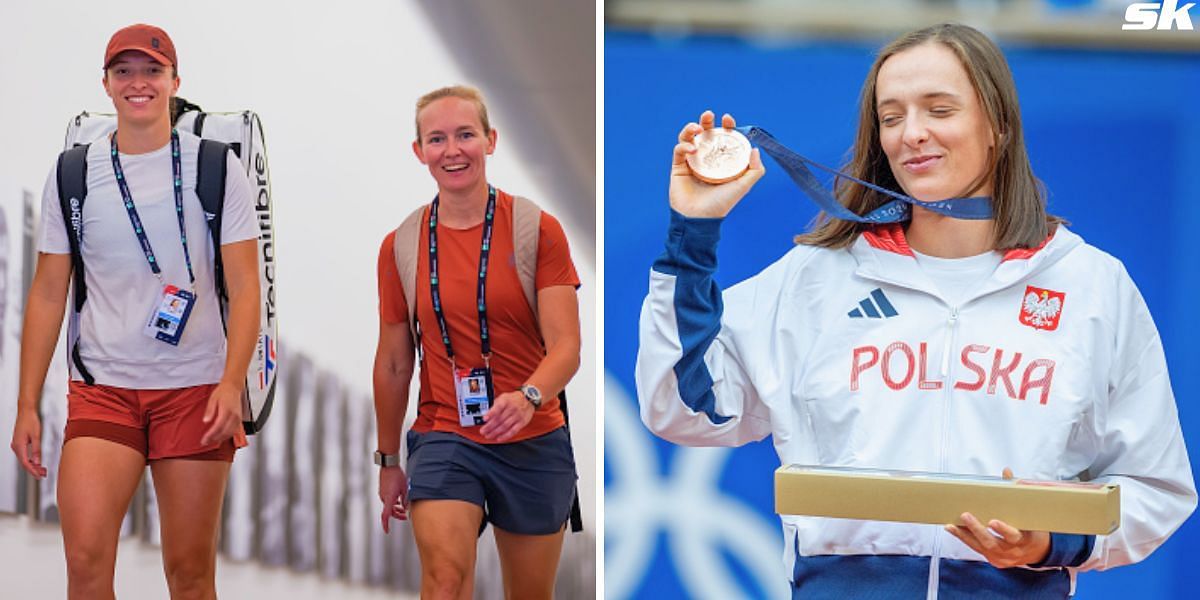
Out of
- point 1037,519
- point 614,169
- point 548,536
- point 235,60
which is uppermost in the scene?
point 235,60

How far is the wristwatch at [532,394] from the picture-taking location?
4.65m

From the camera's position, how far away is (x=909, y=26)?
16.0 ft

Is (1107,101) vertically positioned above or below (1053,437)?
above

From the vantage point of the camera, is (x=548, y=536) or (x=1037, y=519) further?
(x=548, y=536)

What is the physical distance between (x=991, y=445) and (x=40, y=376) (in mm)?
3079

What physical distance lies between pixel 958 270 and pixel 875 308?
0.20m

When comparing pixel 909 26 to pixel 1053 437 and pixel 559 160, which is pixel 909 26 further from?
pixel 1053 437

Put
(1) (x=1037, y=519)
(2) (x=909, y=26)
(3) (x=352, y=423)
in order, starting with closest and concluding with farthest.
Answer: (1) (x=1037, y=519), (2) (x=909, y=26), (3) (x=352, y=423)

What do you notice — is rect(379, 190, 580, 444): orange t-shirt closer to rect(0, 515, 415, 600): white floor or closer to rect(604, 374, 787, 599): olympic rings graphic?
rect(604, 374, 787, 599): olympic rings graphic

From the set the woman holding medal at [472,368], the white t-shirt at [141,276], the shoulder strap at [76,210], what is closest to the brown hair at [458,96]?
the woman holding medal at [472,368]

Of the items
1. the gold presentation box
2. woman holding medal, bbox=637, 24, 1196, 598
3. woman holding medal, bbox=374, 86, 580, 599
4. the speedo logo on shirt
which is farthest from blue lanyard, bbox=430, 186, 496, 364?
the gold presentation box

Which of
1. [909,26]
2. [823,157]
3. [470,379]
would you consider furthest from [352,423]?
[909,26]

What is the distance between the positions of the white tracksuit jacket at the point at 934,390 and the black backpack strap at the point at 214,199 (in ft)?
6.37

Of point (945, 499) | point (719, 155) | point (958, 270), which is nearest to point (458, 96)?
point (719, 155)
